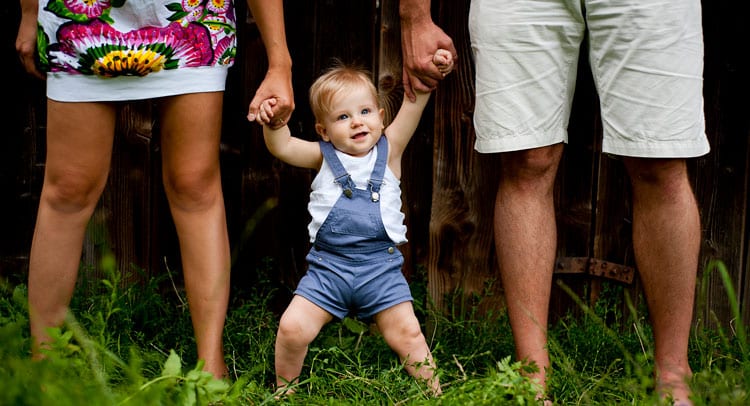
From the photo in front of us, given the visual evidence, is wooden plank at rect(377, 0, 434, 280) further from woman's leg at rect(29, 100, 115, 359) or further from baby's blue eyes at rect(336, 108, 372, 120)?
woman's leg at rect(29, 100, 115, 359)

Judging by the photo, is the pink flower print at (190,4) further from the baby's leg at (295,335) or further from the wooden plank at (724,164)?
the wooden plank at (724,164)

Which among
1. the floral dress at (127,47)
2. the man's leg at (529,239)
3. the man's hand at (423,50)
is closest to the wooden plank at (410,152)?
the man's hand at (423,50)

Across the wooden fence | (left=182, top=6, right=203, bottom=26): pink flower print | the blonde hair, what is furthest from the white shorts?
(left=182, top=6, right=203, bottom=26): pink flower print

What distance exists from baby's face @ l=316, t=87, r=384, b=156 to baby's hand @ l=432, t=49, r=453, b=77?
225mm

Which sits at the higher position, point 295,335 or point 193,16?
point 193,16

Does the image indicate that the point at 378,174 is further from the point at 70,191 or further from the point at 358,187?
the point at 70,191

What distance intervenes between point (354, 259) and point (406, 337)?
0.28 meters

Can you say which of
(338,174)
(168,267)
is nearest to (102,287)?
(168,267)

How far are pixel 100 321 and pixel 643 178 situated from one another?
1.49 m

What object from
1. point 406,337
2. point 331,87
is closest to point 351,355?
point 406,337

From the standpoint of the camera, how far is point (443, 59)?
8.73 ft

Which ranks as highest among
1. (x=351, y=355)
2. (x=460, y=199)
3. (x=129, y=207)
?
(x=460, y=199)

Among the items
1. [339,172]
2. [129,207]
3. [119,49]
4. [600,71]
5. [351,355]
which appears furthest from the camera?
[129,207]

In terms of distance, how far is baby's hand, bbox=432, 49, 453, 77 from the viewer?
266 centimetres
